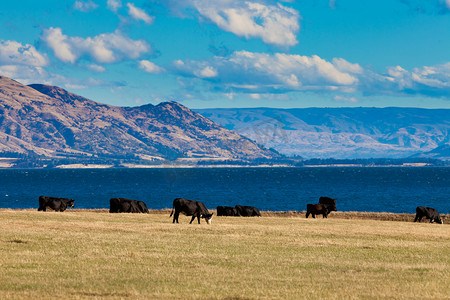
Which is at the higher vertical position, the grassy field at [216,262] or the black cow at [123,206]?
the black cow at [123,206]

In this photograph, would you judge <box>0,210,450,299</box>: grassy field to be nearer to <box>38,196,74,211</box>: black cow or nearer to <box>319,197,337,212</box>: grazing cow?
<box>38,196,74,211</box>: black cow

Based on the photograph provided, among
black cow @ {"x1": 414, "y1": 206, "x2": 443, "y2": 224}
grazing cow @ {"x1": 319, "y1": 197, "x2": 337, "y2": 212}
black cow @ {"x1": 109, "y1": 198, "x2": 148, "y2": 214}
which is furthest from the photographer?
grazing cow @ {"x1": 319, "y1": 197, "x2": 337, "y2": 212}

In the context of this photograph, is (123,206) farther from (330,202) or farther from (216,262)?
(216,262)

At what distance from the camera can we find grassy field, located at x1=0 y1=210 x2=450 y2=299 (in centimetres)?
2011

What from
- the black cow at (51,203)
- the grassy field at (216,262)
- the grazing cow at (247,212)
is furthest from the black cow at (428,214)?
the black cow at (51,203)

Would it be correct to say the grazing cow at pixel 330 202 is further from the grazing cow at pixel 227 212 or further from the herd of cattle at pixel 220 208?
Result: the grazing cow at pixel 227 212

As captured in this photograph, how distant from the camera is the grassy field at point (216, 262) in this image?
2011cm

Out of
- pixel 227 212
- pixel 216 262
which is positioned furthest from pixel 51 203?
pixel 216 262

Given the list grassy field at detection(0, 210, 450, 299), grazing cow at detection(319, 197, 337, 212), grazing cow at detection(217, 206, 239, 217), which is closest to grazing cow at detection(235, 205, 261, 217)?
grazing cow at detection(217, 206, 239, 217)

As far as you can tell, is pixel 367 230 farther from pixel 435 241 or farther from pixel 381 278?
pixel 381 278

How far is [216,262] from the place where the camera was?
26.6m

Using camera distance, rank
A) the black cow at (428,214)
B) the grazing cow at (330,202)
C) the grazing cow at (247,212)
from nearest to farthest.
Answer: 1. the black cow at (428,214)
2. the grazing cow at (330,202)
3. the grazing cow at (247,212)

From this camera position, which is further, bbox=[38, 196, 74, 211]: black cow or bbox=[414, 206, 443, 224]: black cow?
bbox=[38, 196, 74, 211]: black cow

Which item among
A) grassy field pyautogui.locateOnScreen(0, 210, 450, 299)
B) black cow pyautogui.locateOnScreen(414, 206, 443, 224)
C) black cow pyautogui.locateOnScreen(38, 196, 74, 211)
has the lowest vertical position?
grassy field pyautogui.locateOnScreen(0, 210, 450, 299)
